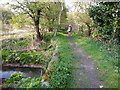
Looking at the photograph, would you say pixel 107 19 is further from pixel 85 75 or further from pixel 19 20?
pixel 19 20

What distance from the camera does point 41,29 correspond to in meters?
15.8

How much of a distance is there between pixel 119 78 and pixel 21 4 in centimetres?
1144

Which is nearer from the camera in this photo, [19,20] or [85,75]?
[85,75]

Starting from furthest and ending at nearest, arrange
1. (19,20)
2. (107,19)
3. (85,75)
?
(19,20) < (107,19) < (85,75)

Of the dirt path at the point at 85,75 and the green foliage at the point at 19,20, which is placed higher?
the green foliage at the point at 19,20

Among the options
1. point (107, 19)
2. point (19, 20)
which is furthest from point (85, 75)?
point (19, 20)

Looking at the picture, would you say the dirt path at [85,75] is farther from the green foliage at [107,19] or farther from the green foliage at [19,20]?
the green foliage at [19,20]

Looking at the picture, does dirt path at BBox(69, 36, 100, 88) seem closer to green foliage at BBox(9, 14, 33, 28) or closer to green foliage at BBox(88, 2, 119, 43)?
green foliage at BBox(88, 2, 119, 43)

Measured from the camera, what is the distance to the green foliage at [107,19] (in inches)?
310

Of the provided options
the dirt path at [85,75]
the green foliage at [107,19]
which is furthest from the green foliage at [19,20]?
the dirt path at [85,75]

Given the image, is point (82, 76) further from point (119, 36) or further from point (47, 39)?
point (47, 39)

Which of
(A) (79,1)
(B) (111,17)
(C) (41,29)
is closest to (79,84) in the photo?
(B) (111,17)

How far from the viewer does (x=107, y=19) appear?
8727mm

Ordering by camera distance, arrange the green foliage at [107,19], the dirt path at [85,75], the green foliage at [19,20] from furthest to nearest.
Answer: the green foliage at [19,20] → the green foliage at [107,19] → the dirt path at [85,75]
